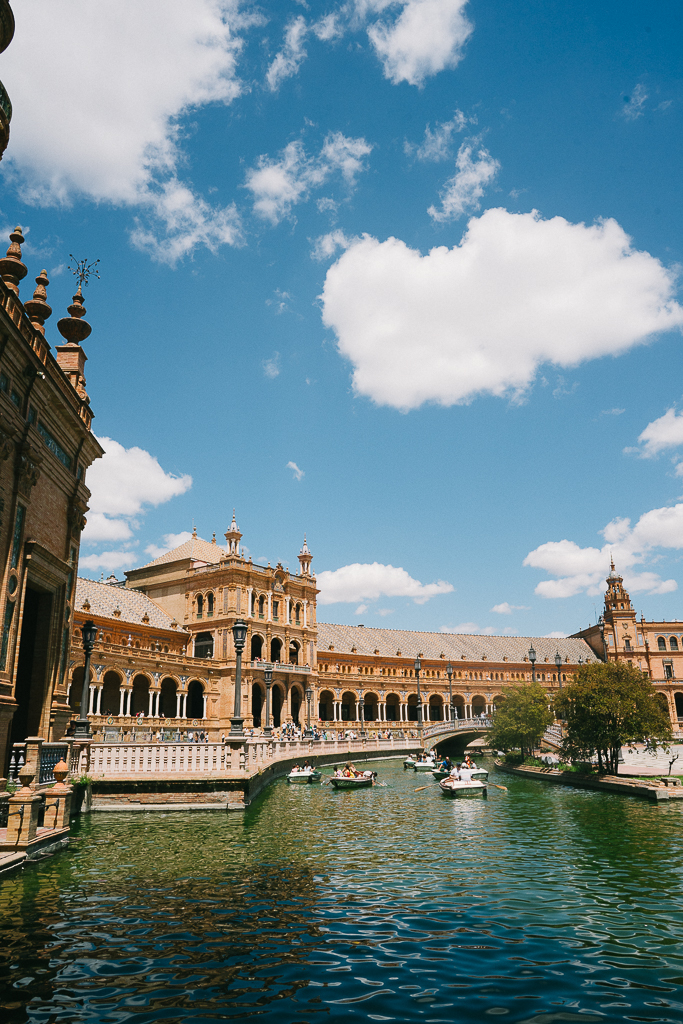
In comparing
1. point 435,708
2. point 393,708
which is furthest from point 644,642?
point 393,708

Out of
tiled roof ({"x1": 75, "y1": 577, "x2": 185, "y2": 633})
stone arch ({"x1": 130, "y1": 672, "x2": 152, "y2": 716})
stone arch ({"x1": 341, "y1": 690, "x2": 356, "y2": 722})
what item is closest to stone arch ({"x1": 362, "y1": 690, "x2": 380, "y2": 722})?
stone arch ({"x1": 341, "y1": 690, "x2": 356, "y2": 722})

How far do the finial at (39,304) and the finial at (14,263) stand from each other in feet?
4.19

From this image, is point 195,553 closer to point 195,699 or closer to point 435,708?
point 195,699

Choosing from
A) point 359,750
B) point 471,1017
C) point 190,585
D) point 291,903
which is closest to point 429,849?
point 291,903

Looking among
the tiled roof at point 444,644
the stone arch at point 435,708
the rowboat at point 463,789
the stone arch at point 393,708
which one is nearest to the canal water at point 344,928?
the rowboat at point 463,789

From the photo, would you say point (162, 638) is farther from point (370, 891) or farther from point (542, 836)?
point (370, 891)

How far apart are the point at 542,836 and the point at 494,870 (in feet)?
16.7

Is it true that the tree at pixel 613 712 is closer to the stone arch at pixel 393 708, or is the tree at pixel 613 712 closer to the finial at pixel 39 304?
the finial at pixel 39 304

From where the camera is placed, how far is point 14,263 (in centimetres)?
2036

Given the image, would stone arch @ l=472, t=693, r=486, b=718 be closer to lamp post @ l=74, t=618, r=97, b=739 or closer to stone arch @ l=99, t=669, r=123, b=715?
stone arch @ l=99, t=669, r=123, b=715

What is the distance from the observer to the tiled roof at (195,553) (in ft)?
229

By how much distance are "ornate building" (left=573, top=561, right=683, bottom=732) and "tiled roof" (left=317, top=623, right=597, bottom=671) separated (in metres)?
5.09

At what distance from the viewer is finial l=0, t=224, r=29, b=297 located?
798 inches

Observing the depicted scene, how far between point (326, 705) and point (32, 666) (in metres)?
62.2
